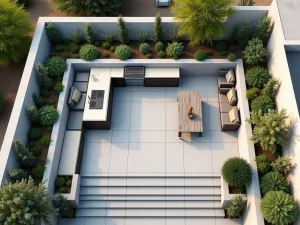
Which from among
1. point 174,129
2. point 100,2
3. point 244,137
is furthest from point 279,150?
point 100,2

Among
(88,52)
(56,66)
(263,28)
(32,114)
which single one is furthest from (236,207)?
(56,66)

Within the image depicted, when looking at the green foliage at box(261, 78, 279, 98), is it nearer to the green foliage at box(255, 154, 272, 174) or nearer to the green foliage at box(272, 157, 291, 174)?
the green foliage at box(255, 154, 272, 174)

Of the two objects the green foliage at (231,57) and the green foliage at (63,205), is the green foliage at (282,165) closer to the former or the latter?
the green foliage at (231,57)

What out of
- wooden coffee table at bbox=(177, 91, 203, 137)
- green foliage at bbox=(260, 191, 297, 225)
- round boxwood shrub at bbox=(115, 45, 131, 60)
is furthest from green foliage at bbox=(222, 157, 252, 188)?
round boxwood shrub at bbox=(115, 45, 131, 60)

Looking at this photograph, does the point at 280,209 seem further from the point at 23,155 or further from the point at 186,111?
the point at 23,155

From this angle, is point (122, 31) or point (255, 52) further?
point (122, 31)

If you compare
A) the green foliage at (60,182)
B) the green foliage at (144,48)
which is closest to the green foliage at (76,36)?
the green foliage at (144,48)
